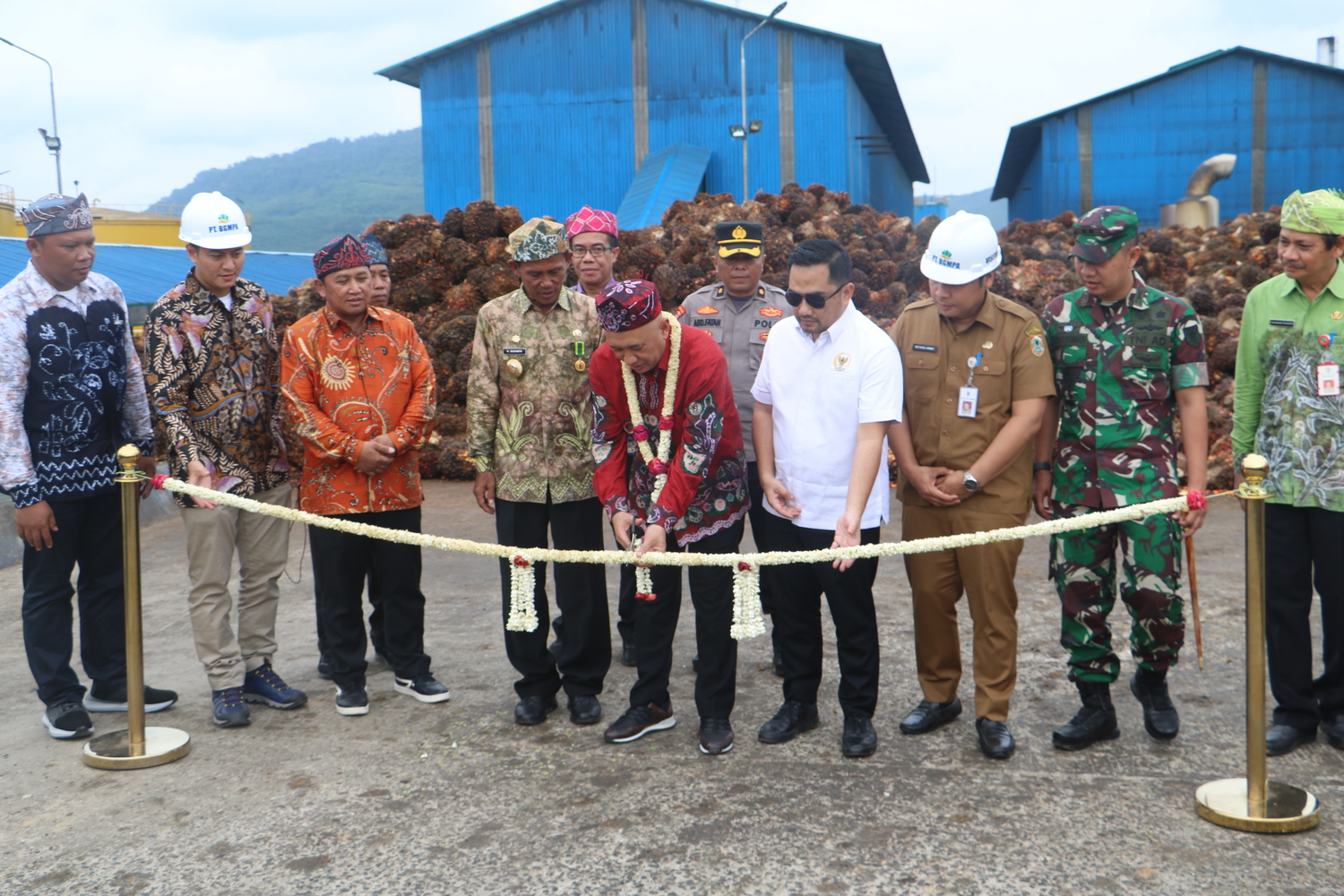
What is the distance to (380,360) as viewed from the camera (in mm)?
4191

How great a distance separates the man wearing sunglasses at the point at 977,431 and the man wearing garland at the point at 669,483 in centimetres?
67

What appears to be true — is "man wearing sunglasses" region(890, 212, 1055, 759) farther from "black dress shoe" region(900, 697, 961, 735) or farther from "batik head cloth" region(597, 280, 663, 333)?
"batik head cloth" region(597, 280, 663, 333)

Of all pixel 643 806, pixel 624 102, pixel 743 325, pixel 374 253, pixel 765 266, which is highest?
pixel 624 102

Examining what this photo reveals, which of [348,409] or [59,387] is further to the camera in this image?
[348,409]

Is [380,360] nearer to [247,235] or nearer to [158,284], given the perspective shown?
[247,235]

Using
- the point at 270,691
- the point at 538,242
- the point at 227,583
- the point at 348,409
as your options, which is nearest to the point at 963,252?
the point at 538,242

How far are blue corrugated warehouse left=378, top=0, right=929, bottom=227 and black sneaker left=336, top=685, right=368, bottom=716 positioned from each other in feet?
62.4

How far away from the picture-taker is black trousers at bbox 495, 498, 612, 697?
399 centimetres

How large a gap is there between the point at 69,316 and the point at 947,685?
3.67m

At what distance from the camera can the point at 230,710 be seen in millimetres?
4023

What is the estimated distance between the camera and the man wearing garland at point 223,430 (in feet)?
13.1

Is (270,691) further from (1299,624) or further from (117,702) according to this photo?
(1299,624)

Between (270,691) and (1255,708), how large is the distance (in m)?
3.61

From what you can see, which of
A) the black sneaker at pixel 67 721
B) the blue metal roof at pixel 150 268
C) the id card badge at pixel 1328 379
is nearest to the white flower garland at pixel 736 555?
the id card badge at pixel 1328 379
